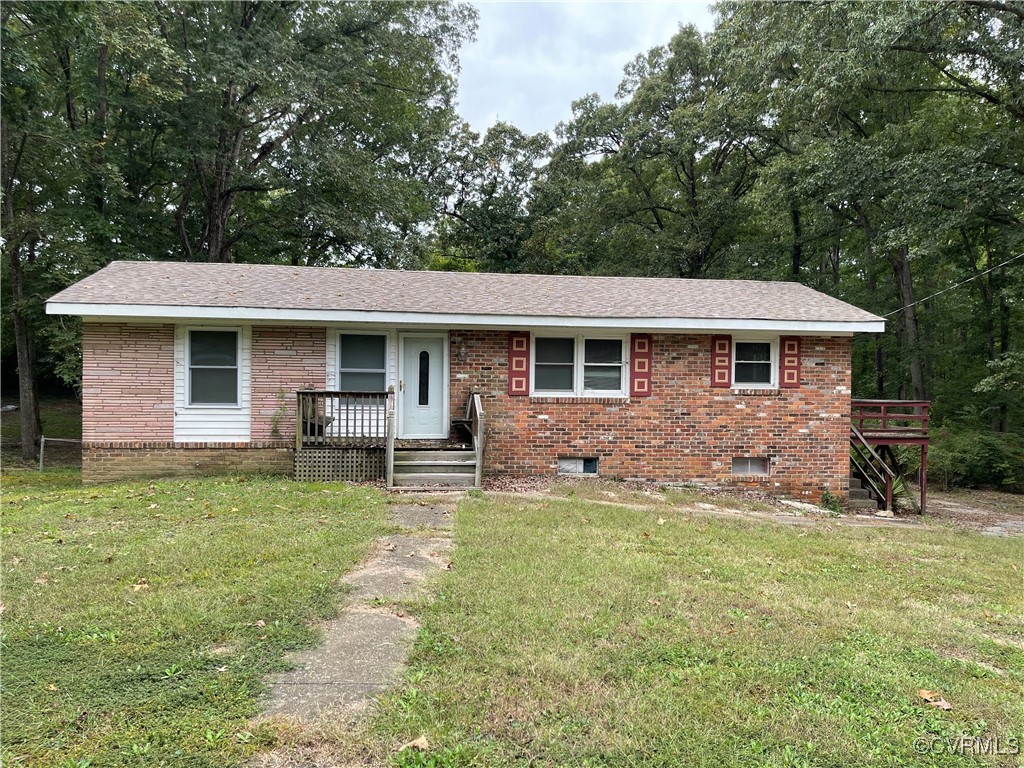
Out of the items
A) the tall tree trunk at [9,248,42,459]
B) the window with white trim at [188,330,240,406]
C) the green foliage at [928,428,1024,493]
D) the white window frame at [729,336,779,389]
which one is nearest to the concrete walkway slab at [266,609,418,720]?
the window with white trim at [188,330,240,406]

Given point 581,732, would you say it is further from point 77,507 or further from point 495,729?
point 77,507

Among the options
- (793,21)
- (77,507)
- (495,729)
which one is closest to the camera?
(495,729)

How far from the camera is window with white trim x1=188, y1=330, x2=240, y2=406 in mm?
9484

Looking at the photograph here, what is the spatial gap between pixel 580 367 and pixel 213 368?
6.72 metres

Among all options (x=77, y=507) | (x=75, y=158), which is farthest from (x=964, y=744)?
(x=75, y=158)

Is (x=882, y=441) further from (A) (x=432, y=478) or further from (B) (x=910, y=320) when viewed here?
(B) (x=910, y=320)

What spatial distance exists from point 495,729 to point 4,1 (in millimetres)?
17199

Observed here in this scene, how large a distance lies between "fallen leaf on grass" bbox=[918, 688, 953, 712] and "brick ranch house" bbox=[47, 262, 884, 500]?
664 cm

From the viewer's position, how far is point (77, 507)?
6875mm

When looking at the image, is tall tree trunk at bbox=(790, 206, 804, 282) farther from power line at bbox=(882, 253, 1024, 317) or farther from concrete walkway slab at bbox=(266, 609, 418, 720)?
concrete walkway slab at bbox=(266, 609, 418, 720)

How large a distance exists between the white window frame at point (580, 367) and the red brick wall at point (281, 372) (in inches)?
157

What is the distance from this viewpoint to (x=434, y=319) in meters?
9.55

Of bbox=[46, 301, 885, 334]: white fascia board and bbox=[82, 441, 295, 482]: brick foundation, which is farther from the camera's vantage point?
bbox=[82, 441, 295, 482]: brick foundation

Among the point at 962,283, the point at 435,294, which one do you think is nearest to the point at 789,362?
the point at 435,294
